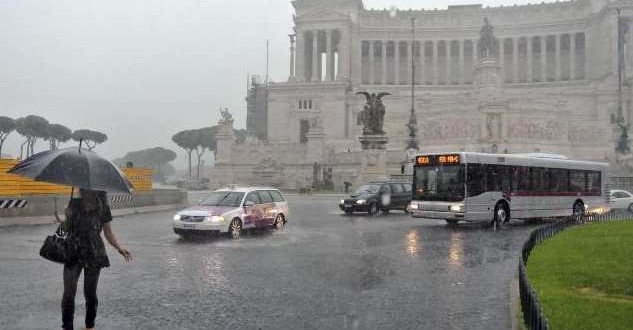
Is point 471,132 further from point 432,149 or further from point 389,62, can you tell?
point 389,62

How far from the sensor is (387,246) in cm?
1451

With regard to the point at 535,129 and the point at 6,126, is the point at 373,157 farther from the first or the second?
the point at 6,126

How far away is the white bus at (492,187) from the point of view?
1980 centimetres

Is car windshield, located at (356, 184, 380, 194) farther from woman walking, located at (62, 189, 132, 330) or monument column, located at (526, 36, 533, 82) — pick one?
monument column, located at (526, 36, 533, 82)

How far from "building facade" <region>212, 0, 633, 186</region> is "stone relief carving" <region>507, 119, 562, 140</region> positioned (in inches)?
4.6

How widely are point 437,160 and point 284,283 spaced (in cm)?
1218

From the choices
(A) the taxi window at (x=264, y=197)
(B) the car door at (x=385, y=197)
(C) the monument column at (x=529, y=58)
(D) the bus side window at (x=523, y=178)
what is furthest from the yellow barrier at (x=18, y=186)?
(C) the monument column at (x=529, y=58)

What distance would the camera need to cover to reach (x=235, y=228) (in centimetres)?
1641

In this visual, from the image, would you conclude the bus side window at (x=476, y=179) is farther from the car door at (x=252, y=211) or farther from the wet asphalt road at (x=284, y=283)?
the car door at (x=252, y=211)

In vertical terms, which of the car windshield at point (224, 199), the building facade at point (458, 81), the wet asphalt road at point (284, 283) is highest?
the building facade at point (458, 81)

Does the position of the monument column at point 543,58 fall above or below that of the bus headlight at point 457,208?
above

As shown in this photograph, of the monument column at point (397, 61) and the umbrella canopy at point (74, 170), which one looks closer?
the umbrella canopy at point (74, 170)

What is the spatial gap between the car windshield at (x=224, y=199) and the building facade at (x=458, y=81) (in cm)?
3339

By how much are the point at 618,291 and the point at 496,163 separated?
1223 cm
